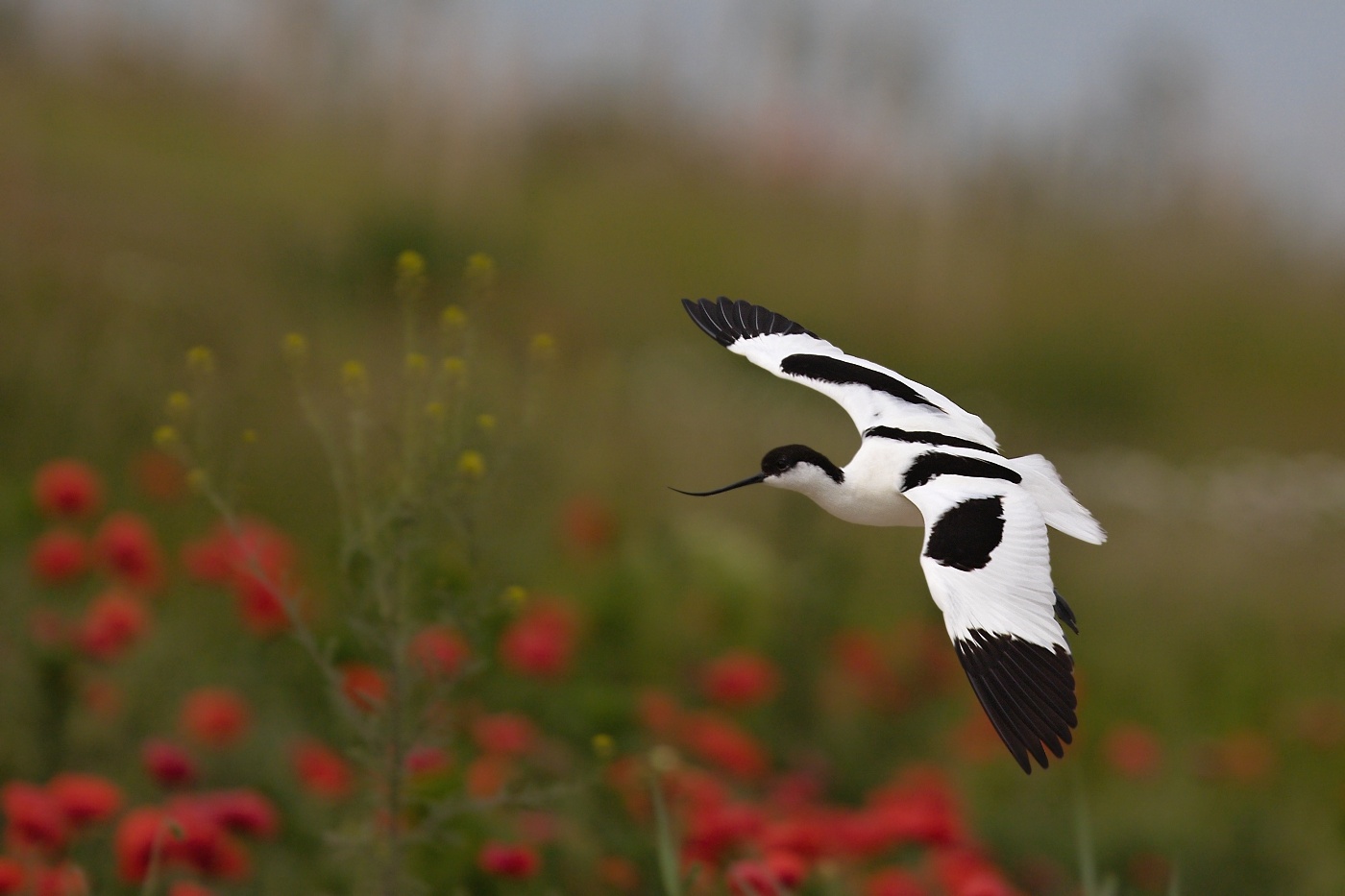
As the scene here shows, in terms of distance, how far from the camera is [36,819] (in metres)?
1.87

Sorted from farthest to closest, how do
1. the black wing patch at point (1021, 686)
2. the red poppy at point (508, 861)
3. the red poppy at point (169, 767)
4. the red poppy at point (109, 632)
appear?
1. the red poppy at point (109, 632)
2. the red poppy at point (169, 767)
3. the red poppy at point (508, 861)
4. the black wing patch at point (1021, 686)

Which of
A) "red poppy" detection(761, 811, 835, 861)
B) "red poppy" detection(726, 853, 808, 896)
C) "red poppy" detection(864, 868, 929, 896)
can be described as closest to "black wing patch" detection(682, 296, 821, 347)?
"red poppy" detection(726, 853, 808, 896)

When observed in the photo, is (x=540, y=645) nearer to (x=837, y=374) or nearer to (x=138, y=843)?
(x=138, y=843)

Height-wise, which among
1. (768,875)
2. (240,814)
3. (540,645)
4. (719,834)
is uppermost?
(768,875)

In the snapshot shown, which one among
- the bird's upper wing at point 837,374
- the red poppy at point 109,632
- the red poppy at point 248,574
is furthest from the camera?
the red poppy at point 248,574

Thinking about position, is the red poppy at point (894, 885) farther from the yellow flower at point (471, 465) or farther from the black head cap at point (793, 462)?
the black head cap at point (793, 462)

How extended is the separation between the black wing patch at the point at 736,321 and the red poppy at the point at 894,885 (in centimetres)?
97

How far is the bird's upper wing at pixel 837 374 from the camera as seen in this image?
3.25 ft

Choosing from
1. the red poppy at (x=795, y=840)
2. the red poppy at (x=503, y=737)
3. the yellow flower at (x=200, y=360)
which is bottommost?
the red poppy at (x=503, y=737)

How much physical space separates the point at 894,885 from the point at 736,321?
39.6 inches

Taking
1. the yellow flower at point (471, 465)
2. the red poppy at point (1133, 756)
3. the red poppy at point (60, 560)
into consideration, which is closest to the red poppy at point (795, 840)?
the yellow flower at point (471, 465)

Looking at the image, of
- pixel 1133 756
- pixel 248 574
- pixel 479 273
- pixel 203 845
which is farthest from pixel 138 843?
pixel 1133 756

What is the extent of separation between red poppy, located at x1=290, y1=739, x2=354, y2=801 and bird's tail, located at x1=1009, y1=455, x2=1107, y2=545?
175cm

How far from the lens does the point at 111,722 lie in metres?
2.70
